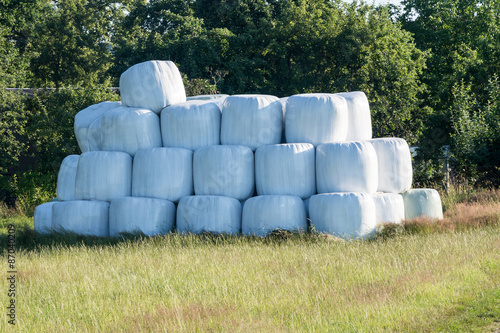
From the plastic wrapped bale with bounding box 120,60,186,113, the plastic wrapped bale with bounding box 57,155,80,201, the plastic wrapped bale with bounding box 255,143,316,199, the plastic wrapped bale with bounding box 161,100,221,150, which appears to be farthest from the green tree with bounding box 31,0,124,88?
the plastic wrapped bale with bounding box 255,143,316,199

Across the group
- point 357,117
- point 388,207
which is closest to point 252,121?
point 357,117

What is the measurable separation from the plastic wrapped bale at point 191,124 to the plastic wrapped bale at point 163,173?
33cm

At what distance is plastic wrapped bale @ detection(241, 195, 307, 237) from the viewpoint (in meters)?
10.9

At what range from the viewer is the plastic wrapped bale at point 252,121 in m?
11.6

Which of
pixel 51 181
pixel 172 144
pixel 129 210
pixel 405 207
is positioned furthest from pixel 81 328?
pixel 51 181

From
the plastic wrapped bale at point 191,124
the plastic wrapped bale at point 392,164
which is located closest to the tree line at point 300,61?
the plastic wrapped bale at point 392,164

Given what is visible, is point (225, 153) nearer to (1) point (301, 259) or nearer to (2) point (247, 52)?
(1) point (301, 259)

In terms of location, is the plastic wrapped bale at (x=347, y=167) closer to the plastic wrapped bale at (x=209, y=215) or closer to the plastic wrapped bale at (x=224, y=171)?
the plastic wrapped bale at (x=224, y=171)

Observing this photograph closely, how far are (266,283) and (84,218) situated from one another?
18.6ft

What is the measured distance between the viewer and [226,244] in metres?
10.2

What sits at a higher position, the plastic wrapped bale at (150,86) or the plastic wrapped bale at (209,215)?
the plastic wrapped bale at (150,86)

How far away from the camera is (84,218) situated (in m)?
12.0

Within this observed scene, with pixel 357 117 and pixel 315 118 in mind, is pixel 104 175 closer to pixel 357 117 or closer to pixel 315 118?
pixel 315 118

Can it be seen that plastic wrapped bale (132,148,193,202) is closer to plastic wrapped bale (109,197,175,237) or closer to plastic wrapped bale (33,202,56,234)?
plastic wrapped bale (109,197,175,237)
